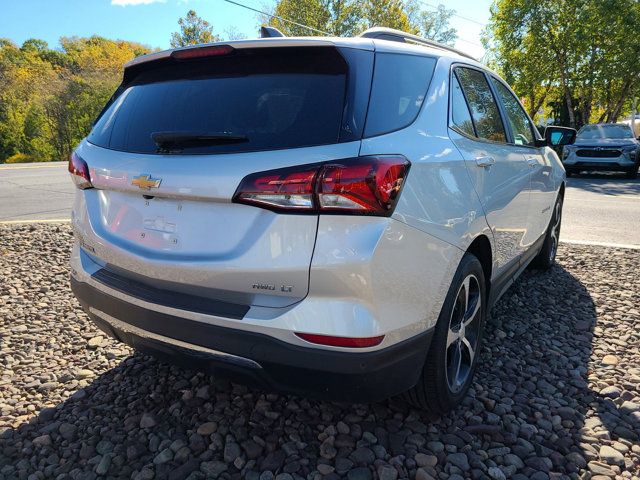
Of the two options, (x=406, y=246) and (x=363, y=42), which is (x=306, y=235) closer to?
(x=406, y=246)

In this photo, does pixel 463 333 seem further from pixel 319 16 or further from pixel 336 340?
pixel 319 16

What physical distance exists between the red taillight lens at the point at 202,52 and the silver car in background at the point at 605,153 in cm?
1556

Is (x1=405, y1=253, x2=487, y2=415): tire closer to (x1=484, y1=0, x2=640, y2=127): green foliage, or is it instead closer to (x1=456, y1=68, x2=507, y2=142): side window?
(x1=456, y1=68, x2=507, y2=142): side window

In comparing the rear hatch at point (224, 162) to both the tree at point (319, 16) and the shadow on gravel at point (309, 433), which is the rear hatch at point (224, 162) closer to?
the shadow on gravel at point (309, 433)

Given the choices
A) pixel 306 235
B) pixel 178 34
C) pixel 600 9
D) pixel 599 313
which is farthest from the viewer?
pixel 178 34

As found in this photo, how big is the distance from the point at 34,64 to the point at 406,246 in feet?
→ 212

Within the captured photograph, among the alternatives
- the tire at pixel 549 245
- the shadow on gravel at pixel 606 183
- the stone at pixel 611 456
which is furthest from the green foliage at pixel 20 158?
the stone at pixel 611 456

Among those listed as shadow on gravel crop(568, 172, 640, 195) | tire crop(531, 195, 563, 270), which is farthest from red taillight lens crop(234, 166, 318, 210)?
shadow on gravel crop(568, 172, 640, 195)

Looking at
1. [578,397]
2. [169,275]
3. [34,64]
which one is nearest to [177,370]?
[169,275]

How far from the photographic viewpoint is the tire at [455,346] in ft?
7.08

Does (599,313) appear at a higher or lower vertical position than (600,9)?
lower

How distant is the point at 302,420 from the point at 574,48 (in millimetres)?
25207

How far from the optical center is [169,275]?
1.95 metres

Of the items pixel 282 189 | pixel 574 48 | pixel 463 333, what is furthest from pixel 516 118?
pixel 574 48
